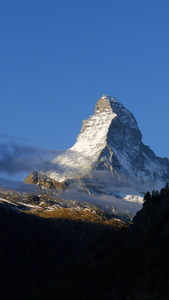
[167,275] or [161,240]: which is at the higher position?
[161,240]

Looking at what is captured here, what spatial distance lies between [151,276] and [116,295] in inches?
482

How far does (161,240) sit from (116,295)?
32.4 metres

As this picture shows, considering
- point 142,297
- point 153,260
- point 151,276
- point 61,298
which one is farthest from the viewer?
point 61,298

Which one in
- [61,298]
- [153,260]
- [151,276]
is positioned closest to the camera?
[151,276]

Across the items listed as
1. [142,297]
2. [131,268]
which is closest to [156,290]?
[142,297]

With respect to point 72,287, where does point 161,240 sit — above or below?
above

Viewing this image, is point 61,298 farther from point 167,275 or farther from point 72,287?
point 167,275

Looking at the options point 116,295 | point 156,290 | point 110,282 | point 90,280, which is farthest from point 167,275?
point 90,280

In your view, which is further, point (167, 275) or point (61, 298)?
point (61, 298)

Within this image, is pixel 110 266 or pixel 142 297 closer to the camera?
pixel 142 297

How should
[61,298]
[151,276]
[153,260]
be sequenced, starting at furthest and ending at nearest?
[61,298]
[153,260]
[151,276]

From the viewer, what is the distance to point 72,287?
189250 mm

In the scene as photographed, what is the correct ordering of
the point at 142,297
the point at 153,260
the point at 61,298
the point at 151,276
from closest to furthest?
the point at 142,297
the point at 151,276
the point at 153,260
the point at 61,298

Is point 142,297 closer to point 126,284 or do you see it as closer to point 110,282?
point 126,284
